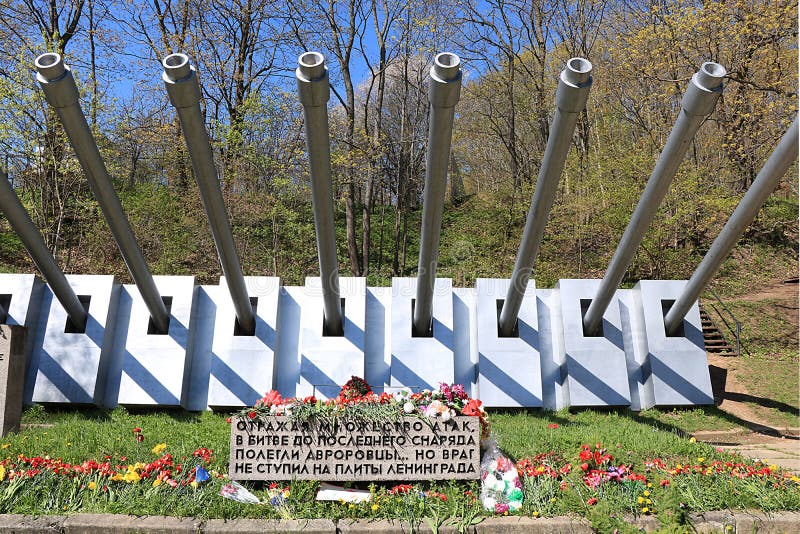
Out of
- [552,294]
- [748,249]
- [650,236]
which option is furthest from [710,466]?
[748,249]

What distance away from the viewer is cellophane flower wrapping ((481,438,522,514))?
5.20 metres

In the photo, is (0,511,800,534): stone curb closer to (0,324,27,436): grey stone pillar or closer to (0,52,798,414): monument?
(0,324,27,436): grey stone pillar

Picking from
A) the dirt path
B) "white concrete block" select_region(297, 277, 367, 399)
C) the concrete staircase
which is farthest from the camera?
the concrete staircase

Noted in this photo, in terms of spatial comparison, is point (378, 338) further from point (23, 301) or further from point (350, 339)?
point (23, 301)

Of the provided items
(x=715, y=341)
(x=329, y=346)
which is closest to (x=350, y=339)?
(x=329, y=346)

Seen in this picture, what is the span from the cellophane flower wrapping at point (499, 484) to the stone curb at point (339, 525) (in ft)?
0.61

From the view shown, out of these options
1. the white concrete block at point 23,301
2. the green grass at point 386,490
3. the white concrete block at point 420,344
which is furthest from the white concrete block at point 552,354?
the white concrete block at point 23,301

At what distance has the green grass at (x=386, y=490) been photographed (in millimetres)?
5020

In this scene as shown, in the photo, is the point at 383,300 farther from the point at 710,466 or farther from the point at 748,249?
the point at 748,249

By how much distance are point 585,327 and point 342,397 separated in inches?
A: 157

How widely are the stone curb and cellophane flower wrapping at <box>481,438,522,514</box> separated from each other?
0.19 metres

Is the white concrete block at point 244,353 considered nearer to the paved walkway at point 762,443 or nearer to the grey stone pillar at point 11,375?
the grey stone pillar at point 11,375

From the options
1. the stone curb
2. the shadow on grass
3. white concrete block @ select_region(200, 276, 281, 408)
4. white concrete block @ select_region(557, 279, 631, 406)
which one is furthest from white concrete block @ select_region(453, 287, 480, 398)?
the stone curb

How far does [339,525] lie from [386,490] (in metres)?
0.68
